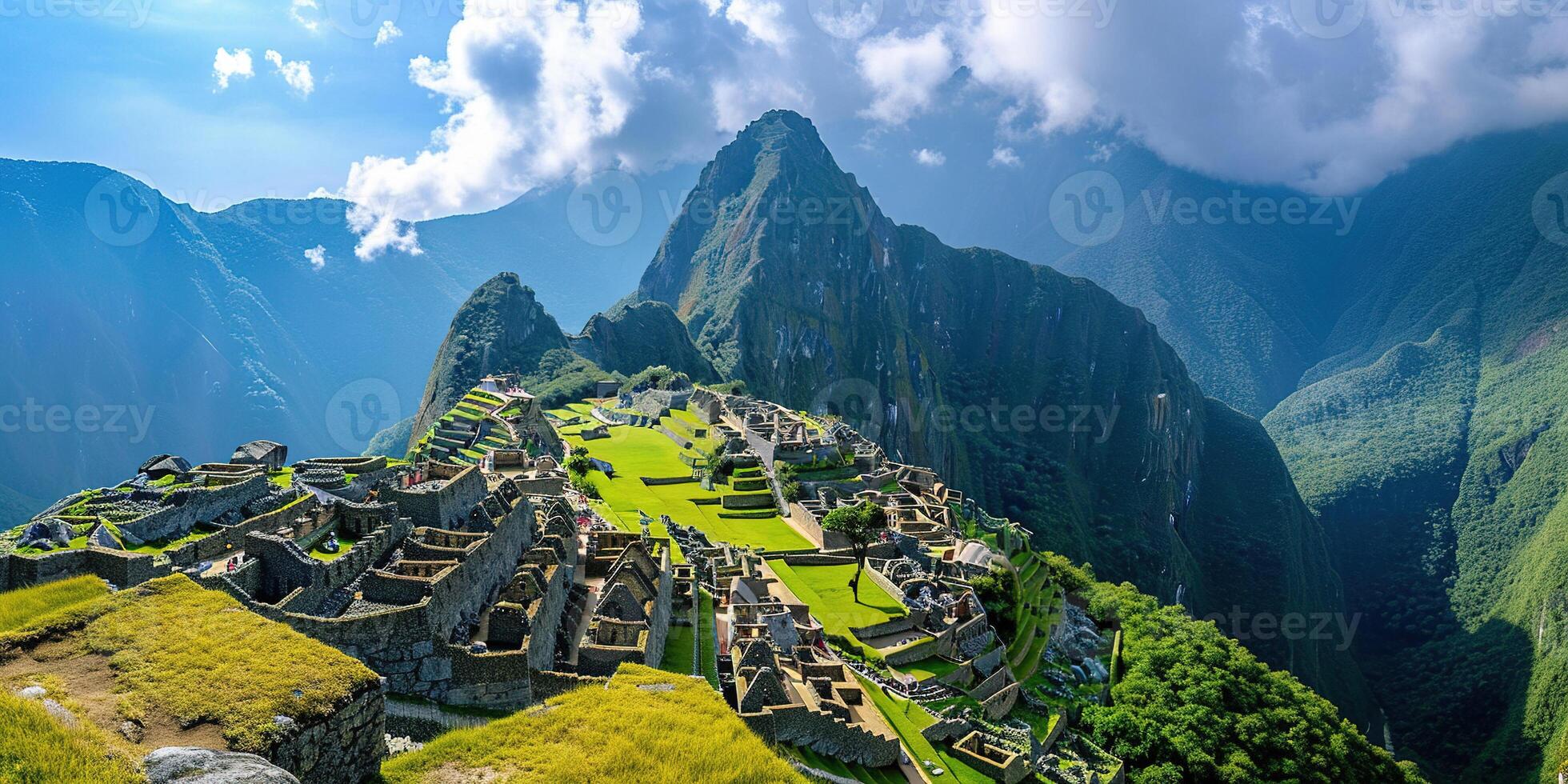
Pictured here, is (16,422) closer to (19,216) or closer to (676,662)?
(19,216)

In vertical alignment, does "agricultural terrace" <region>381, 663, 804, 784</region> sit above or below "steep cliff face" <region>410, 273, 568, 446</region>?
below

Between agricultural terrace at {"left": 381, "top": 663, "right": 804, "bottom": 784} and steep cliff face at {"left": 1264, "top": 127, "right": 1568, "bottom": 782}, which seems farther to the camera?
steep cliff face at {"left": 1264, "top": 127, "right": 1568, "bottom": 782}

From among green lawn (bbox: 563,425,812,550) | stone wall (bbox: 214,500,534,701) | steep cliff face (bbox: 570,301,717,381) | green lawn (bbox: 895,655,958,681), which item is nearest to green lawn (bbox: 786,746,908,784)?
stone wall (bbox: 214,500,534,701)

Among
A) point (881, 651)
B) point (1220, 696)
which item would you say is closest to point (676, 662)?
point (881, 651)
